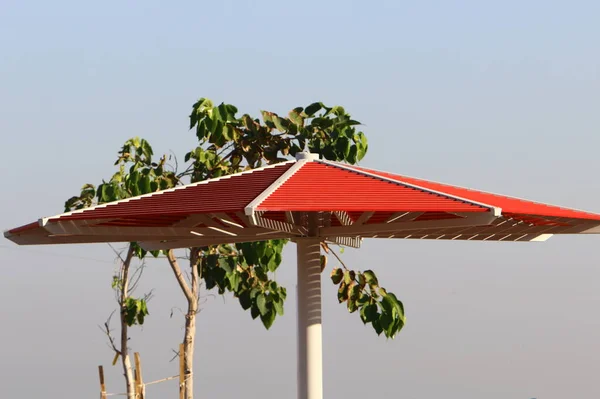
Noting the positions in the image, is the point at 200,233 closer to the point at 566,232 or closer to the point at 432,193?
the point at 432,193

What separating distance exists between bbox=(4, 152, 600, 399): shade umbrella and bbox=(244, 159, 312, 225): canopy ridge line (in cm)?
1

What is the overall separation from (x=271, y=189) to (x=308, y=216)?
2330mm

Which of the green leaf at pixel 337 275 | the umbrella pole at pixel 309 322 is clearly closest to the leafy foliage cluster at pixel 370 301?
the green leaf at pixel 337 275

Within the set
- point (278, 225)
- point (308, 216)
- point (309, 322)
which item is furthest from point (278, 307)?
point (278, 225)

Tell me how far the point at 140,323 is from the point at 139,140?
3.55 m

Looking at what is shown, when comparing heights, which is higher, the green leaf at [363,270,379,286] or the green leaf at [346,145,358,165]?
the green leaf at [346,145,358,165]

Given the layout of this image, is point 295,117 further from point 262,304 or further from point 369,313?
point 369,313

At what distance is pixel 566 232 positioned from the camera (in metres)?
13.0

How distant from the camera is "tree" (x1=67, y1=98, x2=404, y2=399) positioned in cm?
1747

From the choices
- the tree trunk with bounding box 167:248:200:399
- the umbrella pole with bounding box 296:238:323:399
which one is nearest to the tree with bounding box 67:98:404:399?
the tree trunk with bounding box 167:248:200:399

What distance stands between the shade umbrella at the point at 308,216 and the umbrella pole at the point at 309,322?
0.01 metres

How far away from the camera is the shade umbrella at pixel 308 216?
10367mm

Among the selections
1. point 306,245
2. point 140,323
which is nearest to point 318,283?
point 306,245

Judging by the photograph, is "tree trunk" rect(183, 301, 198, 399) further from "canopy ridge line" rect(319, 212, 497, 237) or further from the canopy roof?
"canopy ridge line" rect(319, 212, 497, 237)
